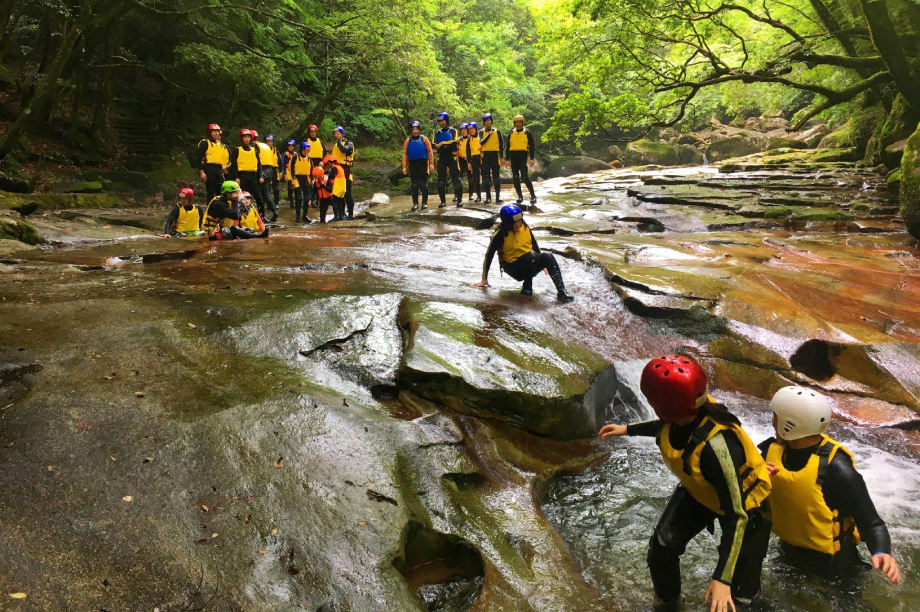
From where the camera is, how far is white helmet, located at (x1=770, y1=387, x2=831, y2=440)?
2.56 metres

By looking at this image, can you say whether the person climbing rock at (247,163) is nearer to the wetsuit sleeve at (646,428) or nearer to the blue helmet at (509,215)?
the blue helmet at (509,215)

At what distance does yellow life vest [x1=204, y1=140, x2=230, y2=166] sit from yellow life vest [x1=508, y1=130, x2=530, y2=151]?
6706mm

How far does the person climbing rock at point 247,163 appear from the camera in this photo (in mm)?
11570

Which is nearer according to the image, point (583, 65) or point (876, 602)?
point (876, 602)

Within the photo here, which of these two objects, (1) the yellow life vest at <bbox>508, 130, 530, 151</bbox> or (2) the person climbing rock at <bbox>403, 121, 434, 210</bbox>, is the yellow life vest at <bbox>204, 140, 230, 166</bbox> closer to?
(2) the person climbing rock at <bbox>403, 121, 434, 210</bbox>

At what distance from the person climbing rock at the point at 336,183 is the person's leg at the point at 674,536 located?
1232 cm

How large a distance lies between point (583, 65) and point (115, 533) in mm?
14204

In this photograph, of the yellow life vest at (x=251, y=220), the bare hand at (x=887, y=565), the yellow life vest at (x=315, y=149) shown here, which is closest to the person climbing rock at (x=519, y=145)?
the yellow life vest at (x=315, y=149)

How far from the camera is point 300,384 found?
3863 millimetres

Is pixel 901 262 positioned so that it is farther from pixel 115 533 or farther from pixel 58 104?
pixel 58 104

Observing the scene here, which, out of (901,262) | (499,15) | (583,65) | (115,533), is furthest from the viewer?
(499,15)

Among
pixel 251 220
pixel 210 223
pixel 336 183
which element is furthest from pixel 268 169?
pixel 210 223

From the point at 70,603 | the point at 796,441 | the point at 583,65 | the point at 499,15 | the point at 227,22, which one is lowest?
the point at 70,603

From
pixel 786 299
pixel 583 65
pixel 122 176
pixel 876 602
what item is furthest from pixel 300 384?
pixel 122 176
